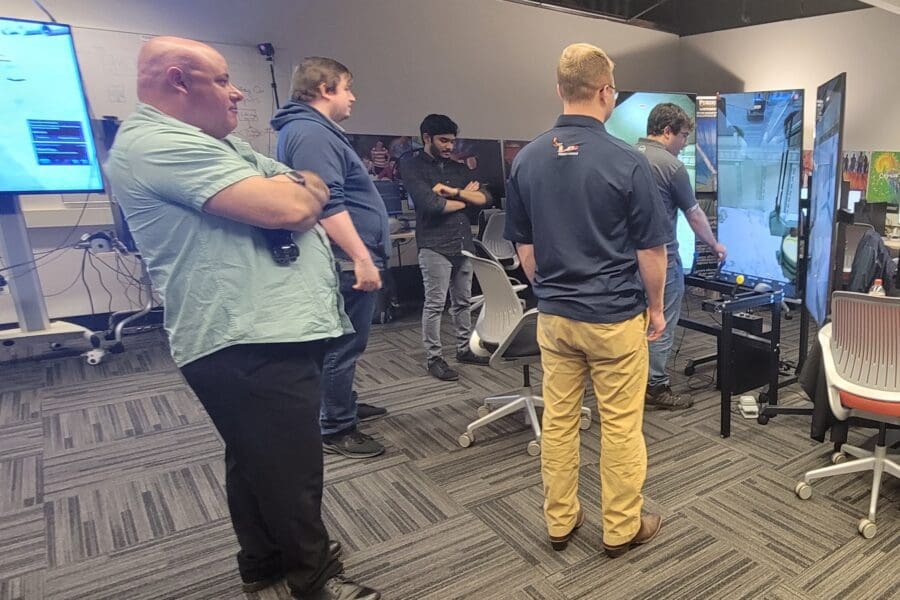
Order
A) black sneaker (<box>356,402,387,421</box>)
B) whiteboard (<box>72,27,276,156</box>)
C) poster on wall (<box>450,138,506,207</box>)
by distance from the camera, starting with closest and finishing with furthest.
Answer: black sneaker (<box>356,402,387,421</box>) → whiteboard (<box>72,27,276,156</box>) → poster on wall (<box>450,138,506,207</box>)

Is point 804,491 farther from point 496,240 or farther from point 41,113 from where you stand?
point 41,113

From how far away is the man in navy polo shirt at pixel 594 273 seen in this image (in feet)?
4.97

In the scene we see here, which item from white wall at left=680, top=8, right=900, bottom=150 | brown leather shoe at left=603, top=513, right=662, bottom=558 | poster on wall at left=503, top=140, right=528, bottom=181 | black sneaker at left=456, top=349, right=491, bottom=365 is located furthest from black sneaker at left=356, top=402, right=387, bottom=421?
white wall at left=680, top=8, right=900, bottom=150

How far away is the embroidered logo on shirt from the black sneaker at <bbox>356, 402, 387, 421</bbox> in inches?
70.7

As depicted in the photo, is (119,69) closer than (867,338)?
No

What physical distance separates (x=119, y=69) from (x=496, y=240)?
10.0 feet

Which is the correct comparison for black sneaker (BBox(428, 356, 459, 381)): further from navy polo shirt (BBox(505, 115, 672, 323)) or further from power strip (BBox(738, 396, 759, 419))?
navy polo shirt (BBox(505, 115, 672, 323))

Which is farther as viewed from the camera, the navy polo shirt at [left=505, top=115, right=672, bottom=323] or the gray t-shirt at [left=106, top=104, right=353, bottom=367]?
the navy polo shirt at [left=505, top=115, right=672, bottom=323]

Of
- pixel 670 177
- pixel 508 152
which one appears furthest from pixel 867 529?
pixel 508 152

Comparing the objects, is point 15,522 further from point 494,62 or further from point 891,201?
point 891,201

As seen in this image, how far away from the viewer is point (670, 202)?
2570 millimetres

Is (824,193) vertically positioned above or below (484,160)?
below

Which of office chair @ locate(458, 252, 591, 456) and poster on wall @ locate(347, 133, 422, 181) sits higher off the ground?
poster on wall @ locate(347, 133, 422, 181)

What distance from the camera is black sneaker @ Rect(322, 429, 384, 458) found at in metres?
2.46
